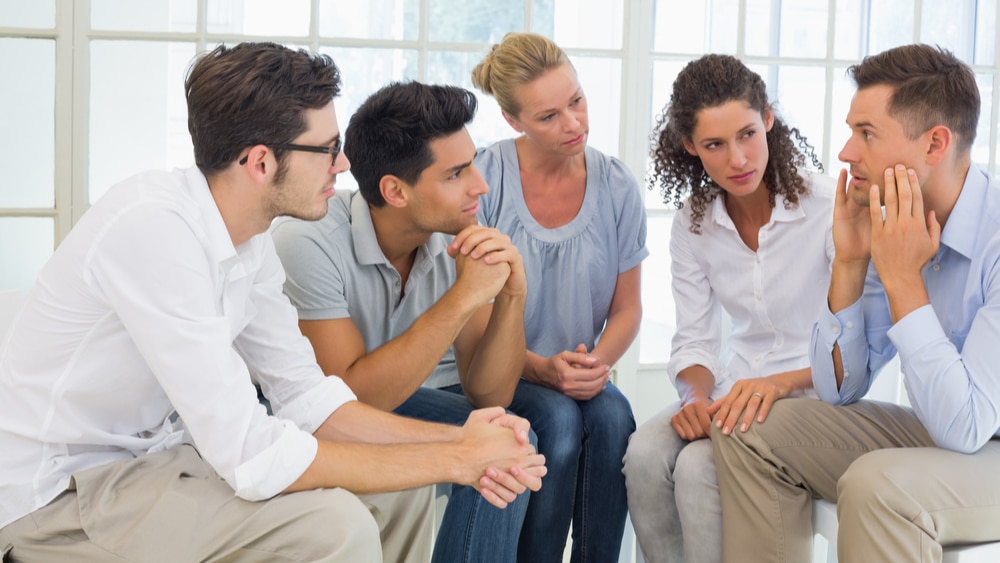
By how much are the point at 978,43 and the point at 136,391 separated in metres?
3.35

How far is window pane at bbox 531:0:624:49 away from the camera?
3.40 meters

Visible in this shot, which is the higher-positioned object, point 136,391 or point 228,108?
point 228,108

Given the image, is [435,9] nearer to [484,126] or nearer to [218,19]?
[484,126]

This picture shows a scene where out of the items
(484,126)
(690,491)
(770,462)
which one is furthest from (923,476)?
(484,126)

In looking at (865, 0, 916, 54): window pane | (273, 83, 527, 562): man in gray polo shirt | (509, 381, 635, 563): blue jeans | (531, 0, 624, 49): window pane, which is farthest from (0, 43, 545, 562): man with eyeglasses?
(865, 0, 916, 54): window pane

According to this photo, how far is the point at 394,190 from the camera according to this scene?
2.26 meters

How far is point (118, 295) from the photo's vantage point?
155 centimetres

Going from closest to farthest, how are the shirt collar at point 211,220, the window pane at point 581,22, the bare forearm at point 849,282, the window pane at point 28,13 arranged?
the shirt collar at point 211,220 < the bare forearm at point 849,282 < the window pane at point 28,13 < the window pane at point 581,22

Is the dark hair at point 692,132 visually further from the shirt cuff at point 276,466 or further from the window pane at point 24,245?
the window pane at point 24,245

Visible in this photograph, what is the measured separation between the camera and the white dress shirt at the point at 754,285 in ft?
7.77

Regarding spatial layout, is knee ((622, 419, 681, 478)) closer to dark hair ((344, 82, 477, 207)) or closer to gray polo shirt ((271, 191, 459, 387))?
gray polo shirt ((271, 191, 459, 387))

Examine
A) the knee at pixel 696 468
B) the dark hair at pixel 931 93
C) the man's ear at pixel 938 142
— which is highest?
the dark hair at pixel 931 93

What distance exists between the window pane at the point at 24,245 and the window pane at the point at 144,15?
629mm

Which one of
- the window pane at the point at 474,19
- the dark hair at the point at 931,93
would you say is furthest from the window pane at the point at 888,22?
the dark hair at the point at 931,93
